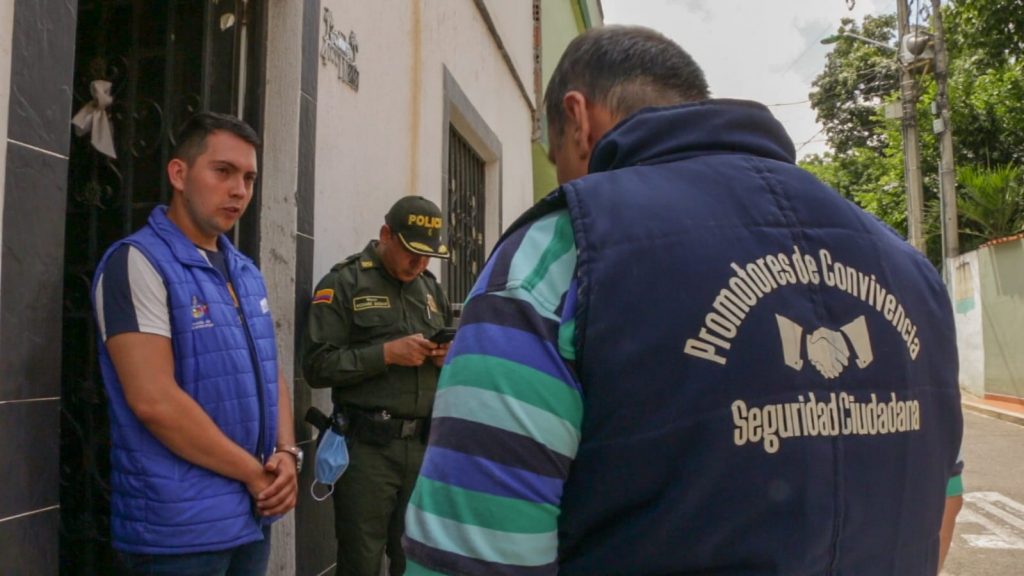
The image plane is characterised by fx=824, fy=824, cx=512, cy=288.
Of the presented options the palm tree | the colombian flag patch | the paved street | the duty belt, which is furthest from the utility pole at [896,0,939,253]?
the colombian flag patch

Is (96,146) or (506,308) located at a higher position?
(96,146)

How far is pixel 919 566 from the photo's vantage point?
3.74ft

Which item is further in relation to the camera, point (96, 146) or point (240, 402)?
point (96, 146)

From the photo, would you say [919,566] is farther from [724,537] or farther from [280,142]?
[280,142]

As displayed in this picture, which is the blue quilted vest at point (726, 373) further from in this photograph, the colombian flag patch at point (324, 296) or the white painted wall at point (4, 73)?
the colombian flag patch at point (324, 296)

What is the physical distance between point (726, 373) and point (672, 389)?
72 mm

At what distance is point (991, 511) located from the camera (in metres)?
6.10

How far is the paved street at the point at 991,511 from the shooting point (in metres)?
4.83

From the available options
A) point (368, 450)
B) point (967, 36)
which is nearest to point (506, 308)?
point (368, 450)

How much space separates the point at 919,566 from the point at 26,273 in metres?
1.95

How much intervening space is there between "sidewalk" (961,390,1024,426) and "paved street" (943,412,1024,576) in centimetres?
120

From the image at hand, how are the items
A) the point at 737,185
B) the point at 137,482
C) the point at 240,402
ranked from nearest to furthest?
1. the point at 737,185
2. the point at 137,482
3. the point at 240,402

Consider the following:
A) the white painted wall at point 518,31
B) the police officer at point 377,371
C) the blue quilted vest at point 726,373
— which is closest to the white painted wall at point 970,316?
the white painted wall at point 518,31

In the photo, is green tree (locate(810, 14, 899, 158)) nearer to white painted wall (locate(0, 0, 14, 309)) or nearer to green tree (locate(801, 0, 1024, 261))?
green tree (locate(801, 0, 1024, 261))
